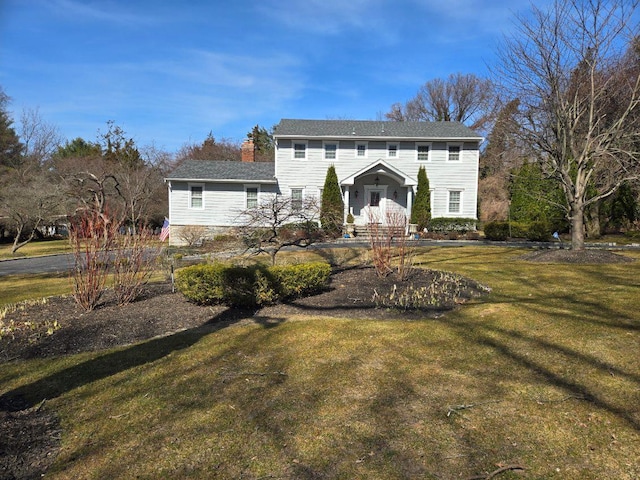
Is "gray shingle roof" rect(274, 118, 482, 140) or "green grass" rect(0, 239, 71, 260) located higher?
"gray shingle roof" rect(274, 118, 482, 140)

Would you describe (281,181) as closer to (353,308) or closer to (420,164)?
(420,164)

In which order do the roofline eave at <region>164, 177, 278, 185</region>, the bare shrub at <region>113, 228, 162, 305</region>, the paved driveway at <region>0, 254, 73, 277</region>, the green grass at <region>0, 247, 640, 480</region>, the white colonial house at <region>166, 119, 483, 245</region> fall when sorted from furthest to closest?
the white colonial house at <region>166, 119, 483, 245</region>, the roofline eave at <region>164, 177, 278, 185</region>, the paved driveway at <region>0, 254, 73, 277</region>, the bare shrub at <region>113, 228, 162, 305</region>, the green grass at <region>0, 247, 640, 480</region>

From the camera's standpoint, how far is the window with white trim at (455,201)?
25844 millimetres

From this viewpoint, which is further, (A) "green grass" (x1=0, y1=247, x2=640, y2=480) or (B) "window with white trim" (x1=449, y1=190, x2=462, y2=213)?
(B) "window with white trim" (x1=449, y1=190, x2=462, y2=213)

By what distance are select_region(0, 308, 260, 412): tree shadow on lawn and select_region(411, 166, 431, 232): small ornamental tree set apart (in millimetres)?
19653

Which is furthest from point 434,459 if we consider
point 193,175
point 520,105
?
point 193,175

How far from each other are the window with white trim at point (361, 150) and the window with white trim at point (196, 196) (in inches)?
396

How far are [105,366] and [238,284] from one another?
8.48ft

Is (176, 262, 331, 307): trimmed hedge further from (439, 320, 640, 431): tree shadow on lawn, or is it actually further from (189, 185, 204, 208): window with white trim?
(189, 185, 204, 208): window with white trim

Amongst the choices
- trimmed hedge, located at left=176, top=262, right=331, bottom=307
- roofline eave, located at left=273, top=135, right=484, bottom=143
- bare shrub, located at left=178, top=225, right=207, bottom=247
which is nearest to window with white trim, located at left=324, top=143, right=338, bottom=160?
roofline eave, located at left=273, top=135, right=484, bottom=143

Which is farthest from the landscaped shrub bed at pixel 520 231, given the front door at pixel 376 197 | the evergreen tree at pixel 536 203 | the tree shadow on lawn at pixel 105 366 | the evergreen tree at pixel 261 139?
the evergreen tree at pixel 261 139

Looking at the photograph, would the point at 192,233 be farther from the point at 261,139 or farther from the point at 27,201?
the point at 261,139

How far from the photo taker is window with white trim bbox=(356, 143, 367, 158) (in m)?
25.9

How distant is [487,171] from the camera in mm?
42781
